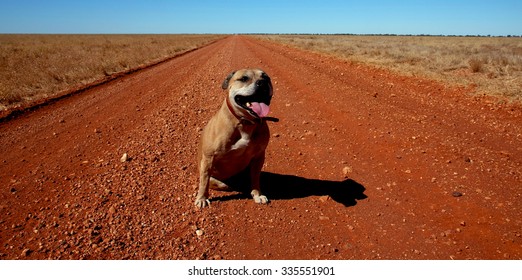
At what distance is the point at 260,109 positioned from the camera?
3363 mm

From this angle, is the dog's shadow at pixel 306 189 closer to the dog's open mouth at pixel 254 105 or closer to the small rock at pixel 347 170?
the small rock at pixel 347 170

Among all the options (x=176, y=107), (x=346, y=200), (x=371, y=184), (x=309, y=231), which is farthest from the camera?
(x=176, y=107)

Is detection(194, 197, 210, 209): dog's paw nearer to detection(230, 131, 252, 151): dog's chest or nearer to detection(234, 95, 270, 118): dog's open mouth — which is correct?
detection(230, 131, 252, 151): dog's chest

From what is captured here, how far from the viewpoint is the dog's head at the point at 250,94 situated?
336 centimetres

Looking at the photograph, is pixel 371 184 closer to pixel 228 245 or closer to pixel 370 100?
pixel 228 245

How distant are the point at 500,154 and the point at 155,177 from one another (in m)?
5.40

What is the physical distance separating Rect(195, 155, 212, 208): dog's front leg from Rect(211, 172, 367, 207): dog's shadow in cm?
24

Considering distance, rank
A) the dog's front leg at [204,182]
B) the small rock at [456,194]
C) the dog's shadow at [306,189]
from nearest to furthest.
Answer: the dog's front leg at [204,182] → the small rock at [456,194] → the dog's shadow at [306,189]

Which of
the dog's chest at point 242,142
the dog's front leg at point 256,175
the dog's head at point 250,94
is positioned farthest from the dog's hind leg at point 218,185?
the dog's head at point 250,94

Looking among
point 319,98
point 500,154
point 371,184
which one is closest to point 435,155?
point 500,154

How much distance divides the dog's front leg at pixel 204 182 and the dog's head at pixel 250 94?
751 millimetres

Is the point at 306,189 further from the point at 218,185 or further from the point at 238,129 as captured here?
the point at 238,129

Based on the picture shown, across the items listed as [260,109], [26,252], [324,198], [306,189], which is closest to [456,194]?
[324,198]
